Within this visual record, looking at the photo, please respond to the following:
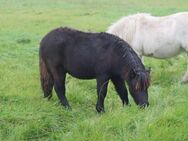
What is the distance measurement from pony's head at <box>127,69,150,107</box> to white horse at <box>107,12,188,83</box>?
2677 millimetres

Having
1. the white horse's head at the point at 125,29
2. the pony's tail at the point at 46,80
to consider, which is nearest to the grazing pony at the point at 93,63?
the pony's tail at the point at 46,80

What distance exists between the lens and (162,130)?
5117mm

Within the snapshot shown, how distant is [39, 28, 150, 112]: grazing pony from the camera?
20.9 ft

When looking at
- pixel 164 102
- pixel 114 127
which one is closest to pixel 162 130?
pixel 114 127

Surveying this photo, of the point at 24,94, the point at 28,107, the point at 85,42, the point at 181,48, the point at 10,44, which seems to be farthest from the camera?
the point at 10,44

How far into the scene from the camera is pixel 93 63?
6.67m

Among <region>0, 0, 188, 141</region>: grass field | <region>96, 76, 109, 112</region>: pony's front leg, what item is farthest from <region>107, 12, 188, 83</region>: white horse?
<region>96, 76, 109, 112</region>: pony's front leg

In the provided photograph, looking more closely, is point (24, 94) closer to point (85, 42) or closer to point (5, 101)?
point (5, 101)

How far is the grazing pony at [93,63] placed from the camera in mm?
6359

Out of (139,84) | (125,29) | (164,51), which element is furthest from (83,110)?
(164,51)

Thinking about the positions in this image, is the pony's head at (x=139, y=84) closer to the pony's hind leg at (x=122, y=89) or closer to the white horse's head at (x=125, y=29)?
the pony's hind leg at (x=122, y=89)

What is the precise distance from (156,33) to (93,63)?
271cm

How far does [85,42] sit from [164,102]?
170 cm

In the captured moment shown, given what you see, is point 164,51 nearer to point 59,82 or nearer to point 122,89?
point 122,89
